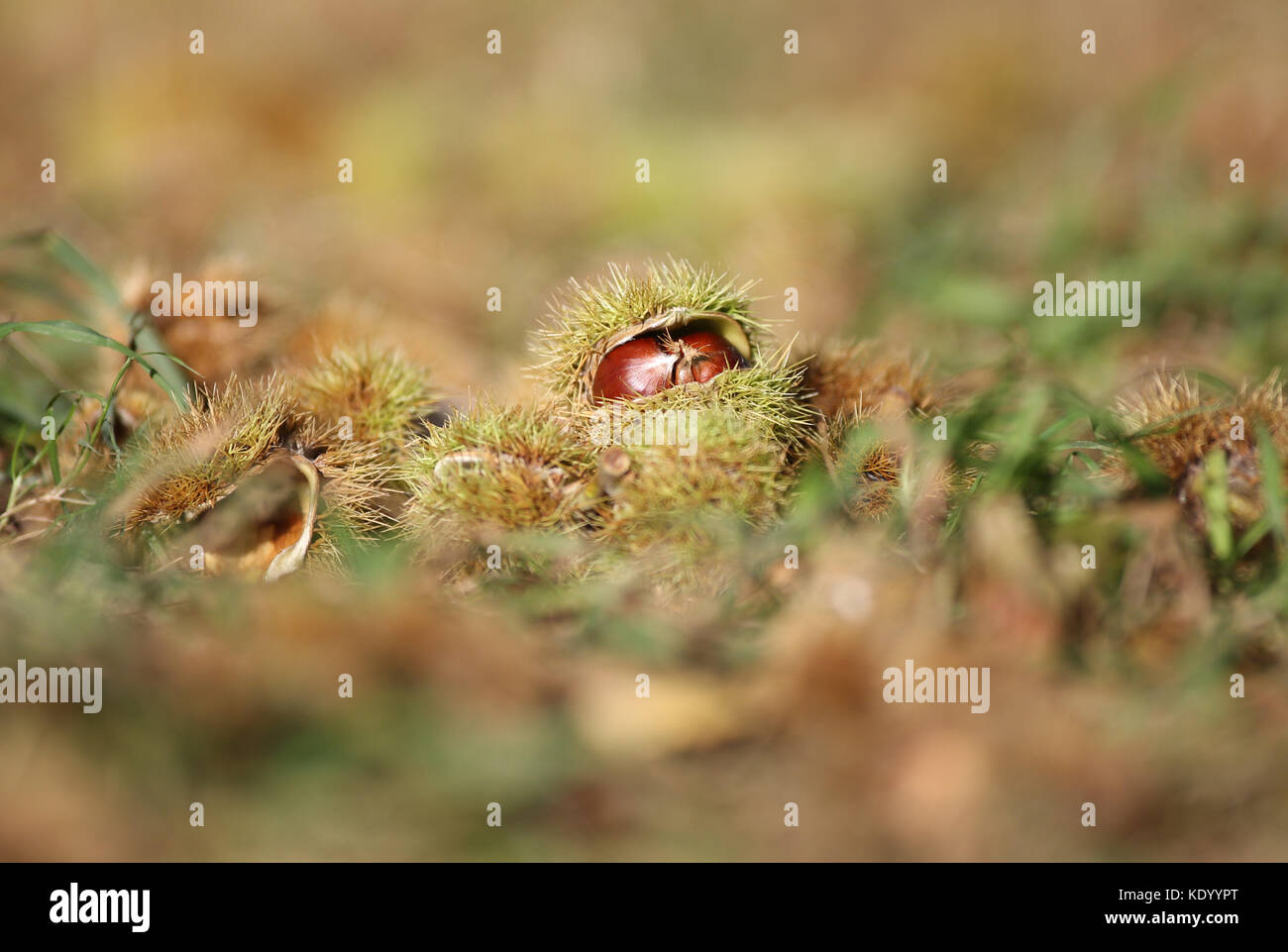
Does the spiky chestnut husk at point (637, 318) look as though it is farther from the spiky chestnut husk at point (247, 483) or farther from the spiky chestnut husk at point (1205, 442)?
the spiky chestnut husk at point (1205, 442)

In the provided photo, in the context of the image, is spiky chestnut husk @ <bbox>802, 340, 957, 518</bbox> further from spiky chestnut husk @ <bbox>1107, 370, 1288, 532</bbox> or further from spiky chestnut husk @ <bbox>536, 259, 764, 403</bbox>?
spiky chestnut husk @ <bbox>1107, 370, 1288, 532</bbox>

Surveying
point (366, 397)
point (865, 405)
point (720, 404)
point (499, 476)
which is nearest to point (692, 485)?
point (720, 404)

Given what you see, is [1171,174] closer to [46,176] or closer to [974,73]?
[974,73]

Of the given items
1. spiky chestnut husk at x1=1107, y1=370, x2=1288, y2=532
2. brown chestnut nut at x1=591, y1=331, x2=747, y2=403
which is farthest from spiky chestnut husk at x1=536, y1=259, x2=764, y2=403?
spiky chestnut husk at x1=1107, y1=370, x2=1288, y2=532

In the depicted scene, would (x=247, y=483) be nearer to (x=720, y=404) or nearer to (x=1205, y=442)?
(x=720, y=404)

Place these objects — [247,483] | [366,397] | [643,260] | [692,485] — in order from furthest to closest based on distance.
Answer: [643,260] < [366,397] < [247,483] < [692,485]

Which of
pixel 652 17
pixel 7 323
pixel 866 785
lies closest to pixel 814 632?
pixel 866 785
